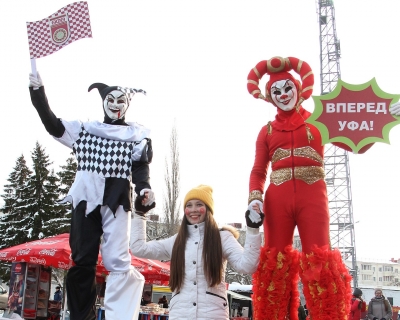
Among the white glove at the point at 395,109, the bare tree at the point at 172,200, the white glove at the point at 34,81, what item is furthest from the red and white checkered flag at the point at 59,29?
the bare tree at the point at 172,200

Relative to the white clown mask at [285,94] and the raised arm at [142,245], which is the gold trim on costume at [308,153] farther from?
the raised arm at [142,245]

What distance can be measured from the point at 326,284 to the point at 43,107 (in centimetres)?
235

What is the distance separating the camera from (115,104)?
386 cm

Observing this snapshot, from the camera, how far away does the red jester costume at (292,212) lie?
10.9ft

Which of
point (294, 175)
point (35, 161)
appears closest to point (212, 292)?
point (294, 175)

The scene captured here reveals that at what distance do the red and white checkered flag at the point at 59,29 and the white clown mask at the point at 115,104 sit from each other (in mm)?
533

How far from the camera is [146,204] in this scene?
3.44 metres

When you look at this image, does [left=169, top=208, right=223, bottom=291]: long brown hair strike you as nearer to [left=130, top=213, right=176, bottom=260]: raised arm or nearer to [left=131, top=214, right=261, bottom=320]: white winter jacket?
[left=131, top=214, right=261, bottom=320]: white winter jacket

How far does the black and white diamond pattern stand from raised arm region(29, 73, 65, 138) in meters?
0.19

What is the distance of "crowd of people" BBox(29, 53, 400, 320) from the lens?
3.33 metres

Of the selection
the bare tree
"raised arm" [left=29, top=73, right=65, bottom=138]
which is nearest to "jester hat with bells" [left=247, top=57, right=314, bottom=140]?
"raised arm" [left=29, top=73, right=65, bottom=138]

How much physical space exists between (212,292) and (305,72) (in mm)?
1837

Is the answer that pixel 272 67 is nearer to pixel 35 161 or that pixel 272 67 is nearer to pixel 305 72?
pixel 305 72

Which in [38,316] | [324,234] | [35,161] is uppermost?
[35,161]
